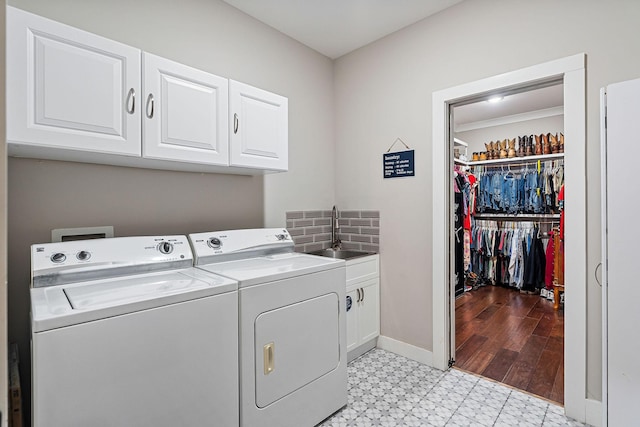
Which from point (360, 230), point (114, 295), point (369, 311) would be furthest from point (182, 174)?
point (369, 311)

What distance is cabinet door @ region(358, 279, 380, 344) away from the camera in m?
2.66

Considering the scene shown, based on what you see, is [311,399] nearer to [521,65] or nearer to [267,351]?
[267,351]

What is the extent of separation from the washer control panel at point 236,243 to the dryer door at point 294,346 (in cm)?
54

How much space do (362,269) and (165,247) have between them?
5.00 feet

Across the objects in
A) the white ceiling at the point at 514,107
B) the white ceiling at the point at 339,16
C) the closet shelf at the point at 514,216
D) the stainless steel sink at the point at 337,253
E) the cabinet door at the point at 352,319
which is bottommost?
the cabinet door at the point at 352,319

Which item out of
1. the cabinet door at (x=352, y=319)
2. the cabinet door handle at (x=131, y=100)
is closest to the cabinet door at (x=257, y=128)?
the cabinet door handle at (x=131, y=100)

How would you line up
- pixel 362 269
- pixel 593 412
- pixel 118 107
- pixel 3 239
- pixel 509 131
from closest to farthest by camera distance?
pixel 3 239
pixel 118 107
pixel 593 412
pixel 362 269
pixel 509 131

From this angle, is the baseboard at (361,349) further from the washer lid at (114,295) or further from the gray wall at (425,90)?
the washer lid at (114,295)

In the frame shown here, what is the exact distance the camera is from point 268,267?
5.89 feet

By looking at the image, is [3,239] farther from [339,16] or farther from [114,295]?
[339,16]

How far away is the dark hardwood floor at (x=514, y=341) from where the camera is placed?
2.33 m

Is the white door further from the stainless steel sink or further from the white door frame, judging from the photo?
the stainless steel sink

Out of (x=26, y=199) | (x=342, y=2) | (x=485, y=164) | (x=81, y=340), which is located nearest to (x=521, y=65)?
(x=342, y=2)

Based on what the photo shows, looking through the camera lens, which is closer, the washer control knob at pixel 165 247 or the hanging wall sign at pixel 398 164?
the washer control knob at pixel 165 247
